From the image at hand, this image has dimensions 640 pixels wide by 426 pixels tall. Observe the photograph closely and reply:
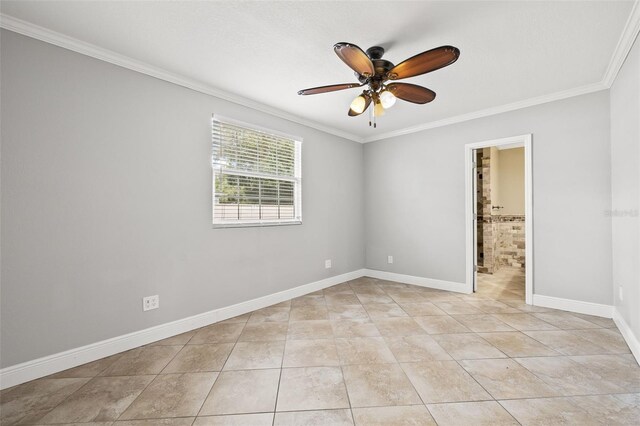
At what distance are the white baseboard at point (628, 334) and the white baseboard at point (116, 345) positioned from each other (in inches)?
127

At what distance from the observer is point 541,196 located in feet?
11.0

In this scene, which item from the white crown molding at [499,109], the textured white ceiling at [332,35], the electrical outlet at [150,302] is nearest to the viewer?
the textured white ceiling at [332,35]

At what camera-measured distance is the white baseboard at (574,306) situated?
2.96 metres

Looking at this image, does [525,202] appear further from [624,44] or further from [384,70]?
[384,70]

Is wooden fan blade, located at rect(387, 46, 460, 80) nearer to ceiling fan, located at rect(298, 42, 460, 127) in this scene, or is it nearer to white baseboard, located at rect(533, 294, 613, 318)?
ceiling fan, located at rect(298, 42, 460, 127)

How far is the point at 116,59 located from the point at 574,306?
5105mm

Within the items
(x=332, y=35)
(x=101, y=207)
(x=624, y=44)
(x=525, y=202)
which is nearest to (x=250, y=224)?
(x=101, y=207)

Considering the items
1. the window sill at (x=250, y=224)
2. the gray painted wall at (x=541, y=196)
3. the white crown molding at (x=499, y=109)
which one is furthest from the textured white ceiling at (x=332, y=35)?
the window sill at (x=250, y=224)

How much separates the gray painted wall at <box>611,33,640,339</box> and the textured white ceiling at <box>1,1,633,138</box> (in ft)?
1.06

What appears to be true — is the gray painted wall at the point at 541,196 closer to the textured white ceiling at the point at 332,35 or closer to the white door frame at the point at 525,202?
the white door frame at the point at 525,202

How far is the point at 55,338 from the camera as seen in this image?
2.06 metres

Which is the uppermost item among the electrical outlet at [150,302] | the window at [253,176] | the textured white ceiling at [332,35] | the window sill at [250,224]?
the textured white ceiling at [332,35]

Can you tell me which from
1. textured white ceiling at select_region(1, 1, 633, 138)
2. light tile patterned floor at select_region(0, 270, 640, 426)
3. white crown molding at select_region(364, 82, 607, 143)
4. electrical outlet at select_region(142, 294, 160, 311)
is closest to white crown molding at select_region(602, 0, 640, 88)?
textured white ceiling at select_region(1, 1, 633, 138)

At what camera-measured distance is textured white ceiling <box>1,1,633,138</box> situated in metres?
1.85
